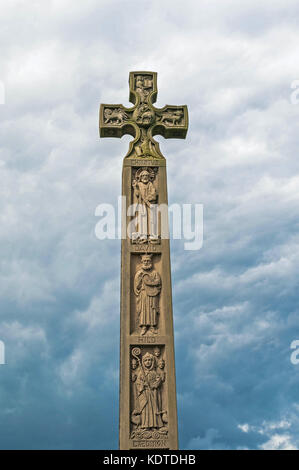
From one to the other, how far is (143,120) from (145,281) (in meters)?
3.74

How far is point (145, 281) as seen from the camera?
985 cm

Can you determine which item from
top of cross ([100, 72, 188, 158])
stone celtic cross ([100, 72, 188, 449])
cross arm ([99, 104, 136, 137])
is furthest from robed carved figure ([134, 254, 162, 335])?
cross arm ([99, 104, 136, 137])

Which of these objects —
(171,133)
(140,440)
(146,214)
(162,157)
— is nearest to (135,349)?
Result: (140,440)

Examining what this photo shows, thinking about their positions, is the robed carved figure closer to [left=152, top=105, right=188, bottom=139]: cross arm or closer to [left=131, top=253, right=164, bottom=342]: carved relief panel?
[left=131, top=253, right=164, bottom=342]: carved relief panel

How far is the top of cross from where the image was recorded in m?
11.2

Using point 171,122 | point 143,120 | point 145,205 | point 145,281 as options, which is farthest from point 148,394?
point 171,122

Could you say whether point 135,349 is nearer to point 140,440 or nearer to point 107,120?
point 140,440

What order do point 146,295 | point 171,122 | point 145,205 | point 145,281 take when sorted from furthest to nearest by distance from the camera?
point 171,122, point 145,205, point 145,281, point 146,295

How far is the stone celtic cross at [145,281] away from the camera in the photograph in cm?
881

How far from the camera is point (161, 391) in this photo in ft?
29.8

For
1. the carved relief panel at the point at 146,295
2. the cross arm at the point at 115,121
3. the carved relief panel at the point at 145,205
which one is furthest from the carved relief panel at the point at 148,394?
the cross arm at the point at 115,121

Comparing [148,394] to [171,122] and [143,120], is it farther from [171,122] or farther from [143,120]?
[171,122]

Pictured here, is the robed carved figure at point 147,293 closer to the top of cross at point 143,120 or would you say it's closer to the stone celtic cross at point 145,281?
the stone celtic cross at point 145,281
